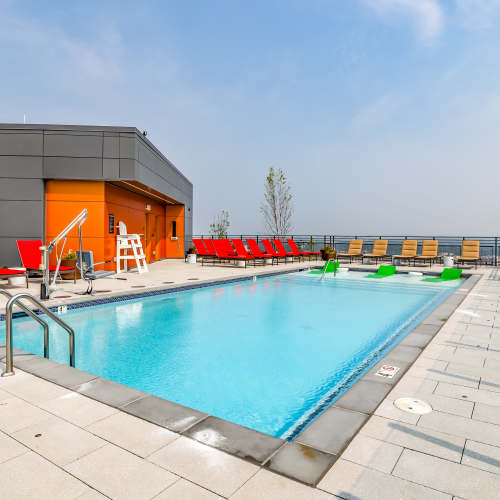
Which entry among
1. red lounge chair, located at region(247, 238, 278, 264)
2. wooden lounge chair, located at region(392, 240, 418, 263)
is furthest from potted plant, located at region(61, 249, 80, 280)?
wooden lounge chair, located at region(392, 240, 418, 263)

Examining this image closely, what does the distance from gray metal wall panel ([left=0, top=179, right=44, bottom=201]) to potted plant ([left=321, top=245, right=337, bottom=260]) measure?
1005 cm

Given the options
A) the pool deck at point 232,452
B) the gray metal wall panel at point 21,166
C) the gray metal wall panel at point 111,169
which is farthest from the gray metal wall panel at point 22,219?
the pool deck at point 232,452

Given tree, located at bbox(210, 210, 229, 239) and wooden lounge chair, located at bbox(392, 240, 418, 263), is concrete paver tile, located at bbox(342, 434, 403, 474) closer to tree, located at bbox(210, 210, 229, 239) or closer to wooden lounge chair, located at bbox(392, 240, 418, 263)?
wooden lounge chair, located at bbox(392, 240, 418, 263)

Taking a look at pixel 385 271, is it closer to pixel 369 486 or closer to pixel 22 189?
pixel 22 189

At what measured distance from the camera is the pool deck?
140cm

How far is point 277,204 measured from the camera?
2214 centimetres

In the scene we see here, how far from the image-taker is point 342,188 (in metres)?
30.0

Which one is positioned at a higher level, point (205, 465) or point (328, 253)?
point (328, 253)

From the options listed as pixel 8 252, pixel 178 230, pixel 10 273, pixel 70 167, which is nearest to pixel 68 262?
pixel 10 273

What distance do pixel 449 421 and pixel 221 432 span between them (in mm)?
1200

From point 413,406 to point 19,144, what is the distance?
385 inches

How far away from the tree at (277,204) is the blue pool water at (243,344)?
1470 centimetres

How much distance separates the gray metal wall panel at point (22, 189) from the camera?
28.6 ft

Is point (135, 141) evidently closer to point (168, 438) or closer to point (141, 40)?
point (141, 40)
